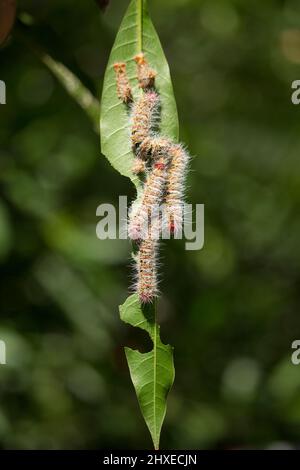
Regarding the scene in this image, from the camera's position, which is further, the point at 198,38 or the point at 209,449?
the point at 198,38

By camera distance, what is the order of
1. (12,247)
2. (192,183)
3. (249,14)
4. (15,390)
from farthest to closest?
1. (249,14)
2. (192,183)
3. (15,390)
4. (12,247)

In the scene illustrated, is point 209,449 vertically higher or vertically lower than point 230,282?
lower

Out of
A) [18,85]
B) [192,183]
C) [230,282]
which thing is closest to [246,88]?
[192,183]

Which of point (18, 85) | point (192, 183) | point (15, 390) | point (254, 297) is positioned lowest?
point (15, 390)

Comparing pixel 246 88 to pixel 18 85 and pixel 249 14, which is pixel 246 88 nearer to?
pixel 249 14

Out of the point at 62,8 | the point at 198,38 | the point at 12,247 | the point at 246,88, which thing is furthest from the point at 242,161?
the point at 12,247

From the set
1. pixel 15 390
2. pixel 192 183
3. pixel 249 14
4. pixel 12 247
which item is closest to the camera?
pixel 12 247
